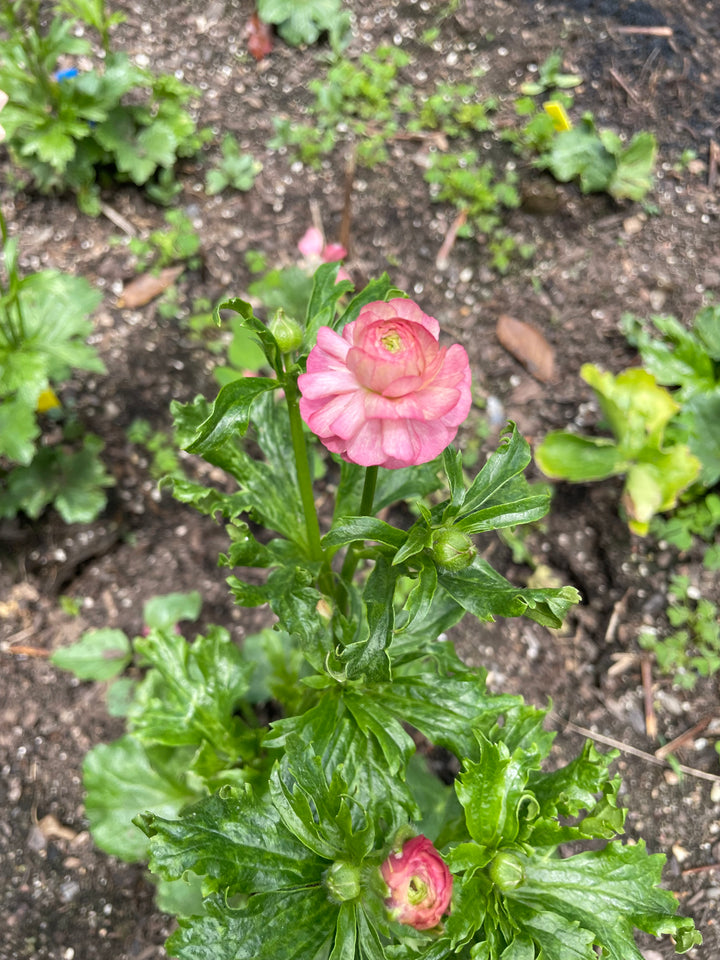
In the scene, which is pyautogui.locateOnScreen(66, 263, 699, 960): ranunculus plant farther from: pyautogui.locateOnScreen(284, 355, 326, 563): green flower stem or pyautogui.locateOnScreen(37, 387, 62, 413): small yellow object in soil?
pyautogui.locateOnScreen(37, 387, 62, 413): small yellow object in soil

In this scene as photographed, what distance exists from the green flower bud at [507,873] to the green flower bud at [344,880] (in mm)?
Result: 228

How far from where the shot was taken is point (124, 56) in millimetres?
2633

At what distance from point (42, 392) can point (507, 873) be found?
1797 mm

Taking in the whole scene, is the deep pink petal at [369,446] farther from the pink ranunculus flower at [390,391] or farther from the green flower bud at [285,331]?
the green flower bud at [285,331]

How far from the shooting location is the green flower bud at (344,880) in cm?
119

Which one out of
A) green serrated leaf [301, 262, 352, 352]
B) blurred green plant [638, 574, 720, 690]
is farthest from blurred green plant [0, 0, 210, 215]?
blurred green plant [638, 574, 720, 690]

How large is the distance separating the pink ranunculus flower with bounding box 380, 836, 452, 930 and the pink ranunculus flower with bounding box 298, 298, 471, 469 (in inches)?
25.6

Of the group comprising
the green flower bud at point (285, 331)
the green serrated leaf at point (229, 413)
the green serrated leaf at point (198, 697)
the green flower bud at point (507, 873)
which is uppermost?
the green flower bud at point (285, 331)

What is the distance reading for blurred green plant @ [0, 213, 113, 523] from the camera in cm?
195

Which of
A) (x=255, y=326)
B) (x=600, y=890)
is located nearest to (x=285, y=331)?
(x=255, y=326)

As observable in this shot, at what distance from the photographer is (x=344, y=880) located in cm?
119

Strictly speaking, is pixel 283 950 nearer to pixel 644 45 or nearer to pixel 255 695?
pixel 255 695

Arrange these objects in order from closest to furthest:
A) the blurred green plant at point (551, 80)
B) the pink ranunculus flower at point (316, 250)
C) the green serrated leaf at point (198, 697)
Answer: the green serrated leaf at point (198, 697) → the pink ranunculus flower at point (316, 250) → the blurred green plant at point (551, 80)

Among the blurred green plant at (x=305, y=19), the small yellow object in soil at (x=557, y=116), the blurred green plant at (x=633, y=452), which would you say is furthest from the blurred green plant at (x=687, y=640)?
the blurred green plant at (x=305, y=19)
